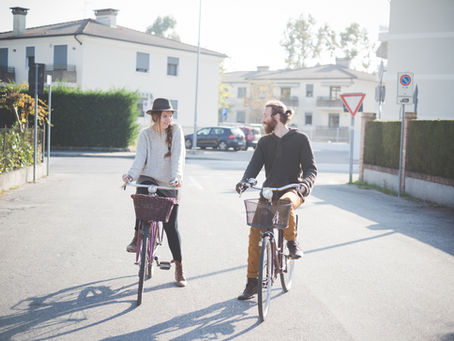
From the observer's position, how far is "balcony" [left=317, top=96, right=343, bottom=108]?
69.6 meters

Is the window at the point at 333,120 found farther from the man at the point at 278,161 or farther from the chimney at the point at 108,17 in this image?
the man at the point at 278,161

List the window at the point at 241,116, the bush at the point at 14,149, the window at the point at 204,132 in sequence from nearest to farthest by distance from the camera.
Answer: the bush at the point at 14,149 → the window at the point at 204,132 → the window at the point at 241,116

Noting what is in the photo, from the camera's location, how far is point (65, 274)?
6.20 meters

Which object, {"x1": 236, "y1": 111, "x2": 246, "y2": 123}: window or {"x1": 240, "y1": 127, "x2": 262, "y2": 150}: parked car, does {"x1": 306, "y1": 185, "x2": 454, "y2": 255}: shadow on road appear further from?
{"x1": 236, "y1": 111, "x2": 246, "y2": 123}: window

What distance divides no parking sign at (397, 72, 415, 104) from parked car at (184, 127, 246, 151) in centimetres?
2340

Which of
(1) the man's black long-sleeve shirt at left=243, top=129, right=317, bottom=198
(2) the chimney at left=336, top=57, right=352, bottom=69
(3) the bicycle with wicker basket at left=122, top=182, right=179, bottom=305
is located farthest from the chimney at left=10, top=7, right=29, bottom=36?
(2) the chimney at left=336, top=57, right=352, bottom=69

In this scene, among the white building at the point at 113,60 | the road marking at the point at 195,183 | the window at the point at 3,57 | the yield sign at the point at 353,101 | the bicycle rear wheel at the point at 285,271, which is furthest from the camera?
the window at the point at 3,57

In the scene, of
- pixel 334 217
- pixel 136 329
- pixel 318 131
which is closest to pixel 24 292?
pixel 136 329

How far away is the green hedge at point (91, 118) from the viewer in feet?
103

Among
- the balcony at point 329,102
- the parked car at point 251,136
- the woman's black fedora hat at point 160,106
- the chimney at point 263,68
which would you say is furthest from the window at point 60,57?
the chimney at point 263,68

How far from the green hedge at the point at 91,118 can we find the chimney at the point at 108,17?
Answer: 17.9 meters

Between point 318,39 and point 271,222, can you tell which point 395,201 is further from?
point 318,39

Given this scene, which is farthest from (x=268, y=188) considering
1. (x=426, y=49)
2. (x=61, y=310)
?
(x=426, y=49)

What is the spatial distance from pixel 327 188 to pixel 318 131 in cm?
4316
